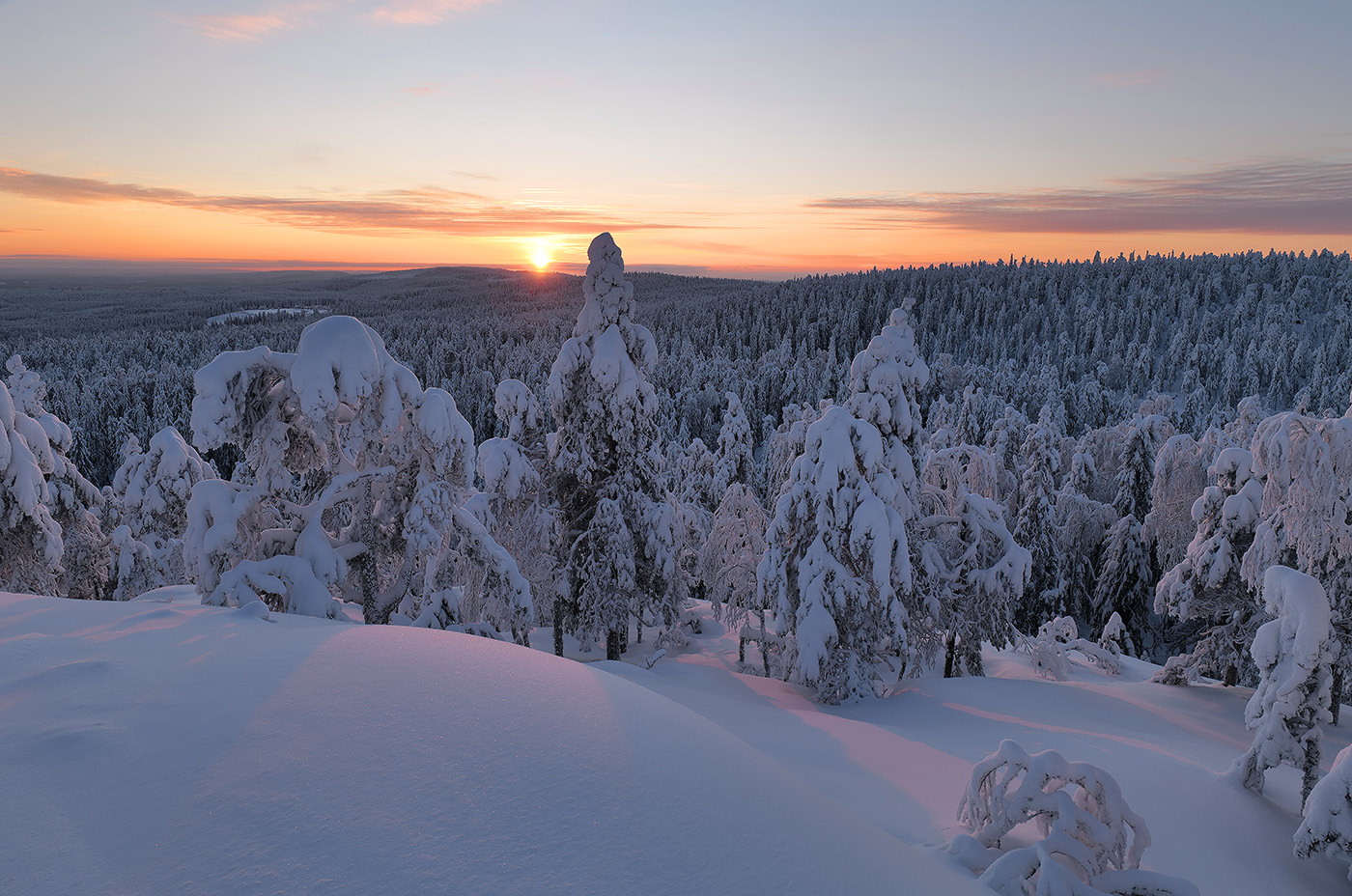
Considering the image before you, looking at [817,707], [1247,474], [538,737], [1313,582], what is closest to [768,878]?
[538,737]

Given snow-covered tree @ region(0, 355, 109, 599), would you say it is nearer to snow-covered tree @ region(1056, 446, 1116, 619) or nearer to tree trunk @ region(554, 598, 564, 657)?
tree trunk @ region(554, 598, 564, 657)

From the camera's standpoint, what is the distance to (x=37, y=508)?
46.9 feet

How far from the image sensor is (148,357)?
14325 centimetres

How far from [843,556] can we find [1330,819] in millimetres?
8965

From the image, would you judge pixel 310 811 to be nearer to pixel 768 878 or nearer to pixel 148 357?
pixel 768 878

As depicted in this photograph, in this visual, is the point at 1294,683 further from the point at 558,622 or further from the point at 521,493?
the point at 558,622

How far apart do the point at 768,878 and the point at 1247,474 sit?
62.3 feet

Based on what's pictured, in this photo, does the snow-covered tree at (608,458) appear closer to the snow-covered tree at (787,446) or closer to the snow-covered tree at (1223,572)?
the snow-covered tree at (787,446)

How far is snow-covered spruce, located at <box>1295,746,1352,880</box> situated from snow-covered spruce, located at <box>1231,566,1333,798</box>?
1.46 metres

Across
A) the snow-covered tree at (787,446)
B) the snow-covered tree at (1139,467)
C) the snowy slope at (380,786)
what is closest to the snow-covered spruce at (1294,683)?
the snowy slope at (380,786)

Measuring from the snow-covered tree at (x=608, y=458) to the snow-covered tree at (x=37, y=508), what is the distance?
11222 millimetres

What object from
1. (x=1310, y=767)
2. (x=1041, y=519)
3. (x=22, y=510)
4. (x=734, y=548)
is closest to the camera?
(x=1310, y=767)

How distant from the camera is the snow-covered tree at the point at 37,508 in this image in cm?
1391

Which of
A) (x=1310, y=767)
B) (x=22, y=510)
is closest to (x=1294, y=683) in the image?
(x=1310, y=767)
